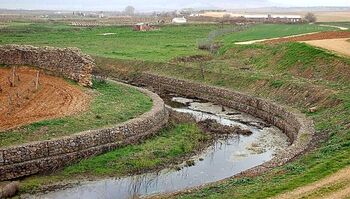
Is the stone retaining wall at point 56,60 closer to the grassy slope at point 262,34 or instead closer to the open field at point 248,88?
the open field at point 248,88

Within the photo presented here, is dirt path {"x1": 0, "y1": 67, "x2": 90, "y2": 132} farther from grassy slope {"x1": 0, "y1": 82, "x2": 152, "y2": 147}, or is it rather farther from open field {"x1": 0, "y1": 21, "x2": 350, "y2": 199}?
open field {"x1": 0, "y1": 21, "x2": 350, "y2": 199}

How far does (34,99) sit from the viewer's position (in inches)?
1105

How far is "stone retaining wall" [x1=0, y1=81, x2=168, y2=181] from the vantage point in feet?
67.4

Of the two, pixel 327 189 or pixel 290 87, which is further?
pixel 290 87

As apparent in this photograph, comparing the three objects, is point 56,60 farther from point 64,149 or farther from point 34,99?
point 64,149

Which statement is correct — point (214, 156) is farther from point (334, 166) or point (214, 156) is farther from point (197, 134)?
point (334, 166)

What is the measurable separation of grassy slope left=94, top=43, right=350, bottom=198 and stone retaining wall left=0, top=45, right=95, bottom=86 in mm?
11502

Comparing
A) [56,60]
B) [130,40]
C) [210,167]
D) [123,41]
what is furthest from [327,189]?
[130,40]

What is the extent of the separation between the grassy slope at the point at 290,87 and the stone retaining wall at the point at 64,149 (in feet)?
23.7

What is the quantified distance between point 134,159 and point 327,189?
9137 mm

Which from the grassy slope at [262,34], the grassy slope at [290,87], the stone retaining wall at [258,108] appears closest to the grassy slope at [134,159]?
the stone retaining wall at [258,108]

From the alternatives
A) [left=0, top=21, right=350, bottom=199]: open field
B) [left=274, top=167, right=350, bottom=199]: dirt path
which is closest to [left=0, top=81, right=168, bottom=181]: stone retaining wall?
[left=0, top=21, right=350, bottom=199]: open field

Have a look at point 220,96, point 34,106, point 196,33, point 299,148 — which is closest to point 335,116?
point 299,148

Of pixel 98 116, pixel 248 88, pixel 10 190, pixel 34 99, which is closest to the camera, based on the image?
pixel 10 190
